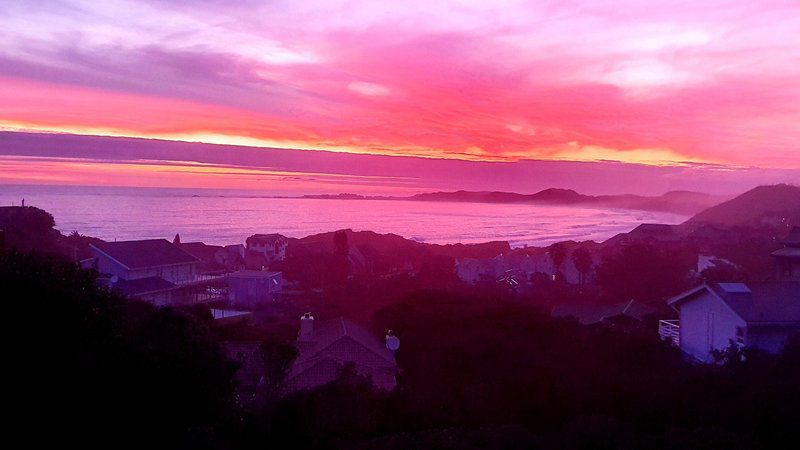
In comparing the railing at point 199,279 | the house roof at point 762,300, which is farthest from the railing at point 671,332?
the railing at point 199,279

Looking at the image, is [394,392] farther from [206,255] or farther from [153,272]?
Answer: [206,255]

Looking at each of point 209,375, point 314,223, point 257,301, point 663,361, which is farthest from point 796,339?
point 314,223

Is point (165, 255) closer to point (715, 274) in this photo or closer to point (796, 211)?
point (715, 274)

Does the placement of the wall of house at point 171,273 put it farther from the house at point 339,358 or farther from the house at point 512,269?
the house at point 512,269

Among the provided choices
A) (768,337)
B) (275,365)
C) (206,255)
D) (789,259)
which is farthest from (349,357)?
(206,255)

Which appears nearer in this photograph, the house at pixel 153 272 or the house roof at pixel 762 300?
the house roof at pixel 762 300

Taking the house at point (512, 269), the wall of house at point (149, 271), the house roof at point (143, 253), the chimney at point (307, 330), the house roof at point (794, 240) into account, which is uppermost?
the house roof at point (794, 240)

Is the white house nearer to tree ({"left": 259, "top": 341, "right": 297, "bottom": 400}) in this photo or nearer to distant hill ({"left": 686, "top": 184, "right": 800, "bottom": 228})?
tree ({"left": 259, "top": 341, "right": 297, "bottom": 400})
